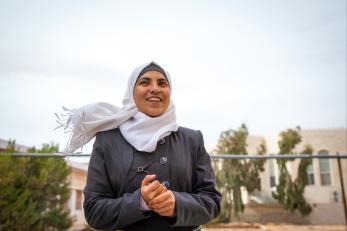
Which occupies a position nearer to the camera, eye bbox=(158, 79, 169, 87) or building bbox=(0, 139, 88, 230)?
eye bbox=(158, 79, 169, 87)

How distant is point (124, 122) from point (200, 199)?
466mm

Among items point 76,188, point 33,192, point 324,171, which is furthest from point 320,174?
point 33,192

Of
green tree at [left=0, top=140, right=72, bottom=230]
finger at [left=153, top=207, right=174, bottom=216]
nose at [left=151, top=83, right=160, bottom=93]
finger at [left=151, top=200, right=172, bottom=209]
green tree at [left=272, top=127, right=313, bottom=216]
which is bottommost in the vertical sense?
green tree at [left=272, top=127, right=313, bottom=216]

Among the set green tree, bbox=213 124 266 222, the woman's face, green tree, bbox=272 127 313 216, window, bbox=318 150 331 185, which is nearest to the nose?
the woman's face

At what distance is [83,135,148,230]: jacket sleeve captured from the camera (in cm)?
111

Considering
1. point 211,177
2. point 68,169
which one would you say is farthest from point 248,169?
point 211,177

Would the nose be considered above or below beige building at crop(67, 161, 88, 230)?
above

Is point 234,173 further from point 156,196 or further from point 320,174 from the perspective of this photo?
point 156,196

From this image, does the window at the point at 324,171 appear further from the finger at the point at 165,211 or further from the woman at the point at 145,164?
the finger at the point at 165,211

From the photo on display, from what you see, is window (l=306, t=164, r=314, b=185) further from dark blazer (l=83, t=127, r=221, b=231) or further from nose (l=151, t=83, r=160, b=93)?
nose (l=151, t=83, r=160, b=93)

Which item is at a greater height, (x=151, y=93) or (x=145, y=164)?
(x=151, y=93)

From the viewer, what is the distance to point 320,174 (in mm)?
18156

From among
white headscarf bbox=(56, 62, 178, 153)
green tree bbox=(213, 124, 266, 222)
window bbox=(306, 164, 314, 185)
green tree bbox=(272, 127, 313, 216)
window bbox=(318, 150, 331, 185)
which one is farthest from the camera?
window bbox=(306, 164, 314, 185)

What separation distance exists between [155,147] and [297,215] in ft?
55.6
